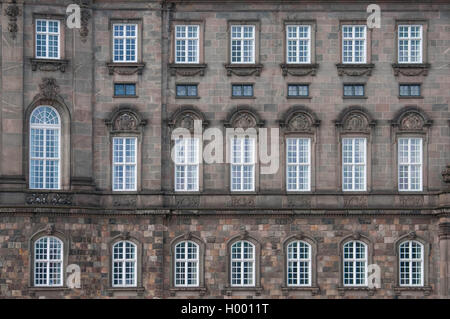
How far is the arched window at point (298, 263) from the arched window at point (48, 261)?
945cm

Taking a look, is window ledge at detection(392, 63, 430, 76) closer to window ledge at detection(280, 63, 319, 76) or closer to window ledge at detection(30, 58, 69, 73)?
window ledge at detection(280, 63, 319, 76)

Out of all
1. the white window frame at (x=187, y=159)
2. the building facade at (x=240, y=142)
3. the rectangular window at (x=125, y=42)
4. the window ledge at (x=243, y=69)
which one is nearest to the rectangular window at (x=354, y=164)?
the building facade at (x=240, y=142)

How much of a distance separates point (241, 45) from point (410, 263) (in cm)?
1157

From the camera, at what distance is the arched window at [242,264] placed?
5475 centimetres

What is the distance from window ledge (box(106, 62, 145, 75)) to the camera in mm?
54719

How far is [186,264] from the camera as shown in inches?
2151

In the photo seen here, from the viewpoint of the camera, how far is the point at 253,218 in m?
54.7

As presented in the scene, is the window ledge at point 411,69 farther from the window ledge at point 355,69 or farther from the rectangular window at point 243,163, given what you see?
the rectangular window at point 243,163

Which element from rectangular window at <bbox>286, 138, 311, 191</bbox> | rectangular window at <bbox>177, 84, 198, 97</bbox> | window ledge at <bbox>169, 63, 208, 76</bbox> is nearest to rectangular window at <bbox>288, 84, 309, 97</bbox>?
rectangular window at <bbox>286, 138, 311, 191</bbox>

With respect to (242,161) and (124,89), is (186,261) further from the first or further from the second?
(124,89)

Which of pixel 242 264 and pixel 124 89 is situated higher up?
pixel 124 89

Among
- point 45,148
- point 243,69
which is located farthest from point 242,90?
point 45,148

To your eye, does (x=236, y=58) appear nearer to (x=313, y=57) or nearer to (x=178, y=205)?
(x=313, y=57)

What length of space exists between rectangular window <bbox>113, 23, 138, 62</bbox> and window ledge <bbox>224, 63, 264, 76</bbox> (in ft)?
12.9
